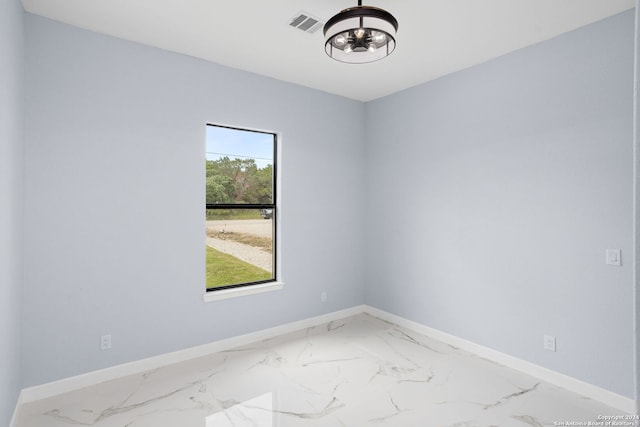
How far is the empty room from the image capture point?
243 cm

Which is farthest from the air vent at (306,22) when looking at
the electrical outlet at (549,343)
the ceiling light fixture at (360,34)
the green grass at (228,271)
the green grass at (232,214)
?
the electrical outlet at (549,343)

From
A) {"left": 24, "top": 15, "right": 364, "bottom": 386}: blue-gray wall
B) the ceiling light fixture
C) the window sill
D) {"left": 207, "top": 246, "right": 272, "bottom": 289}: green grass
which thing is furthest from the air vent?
the window sill

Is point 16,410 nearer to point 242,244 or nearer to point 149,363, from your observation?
point 149,363

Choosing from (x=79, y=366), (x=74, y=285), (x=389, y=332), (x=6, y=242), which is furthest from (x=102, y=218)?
(x=389, y=332)

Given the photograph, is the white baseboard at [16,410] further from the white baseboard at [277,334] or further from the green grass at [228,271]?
the green grass at [228,271]

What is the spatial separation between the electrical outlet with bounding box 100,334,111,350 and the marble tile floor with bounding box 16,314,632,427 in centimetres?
29

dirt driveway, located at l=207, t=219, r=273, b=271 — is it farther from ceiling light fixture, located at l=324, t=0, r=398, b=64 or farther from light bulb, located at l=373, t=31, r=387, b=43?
light bulb, located at l=373, t=31, r=387, b=43

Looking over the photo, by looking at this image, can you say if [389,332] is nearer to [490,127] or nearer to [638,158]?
[490,127]

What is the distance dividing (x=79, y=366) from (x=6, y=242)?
126cm

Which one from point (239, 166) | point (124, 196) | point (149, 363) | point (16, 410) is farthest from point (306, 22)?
point (16, 410)

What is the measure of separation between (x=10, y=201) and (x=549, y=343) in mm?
4106

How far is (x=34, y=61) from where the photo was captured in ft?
8.36

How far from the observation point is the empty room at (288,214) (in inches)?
95.8

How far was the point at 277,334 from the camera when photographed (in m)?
3.83
